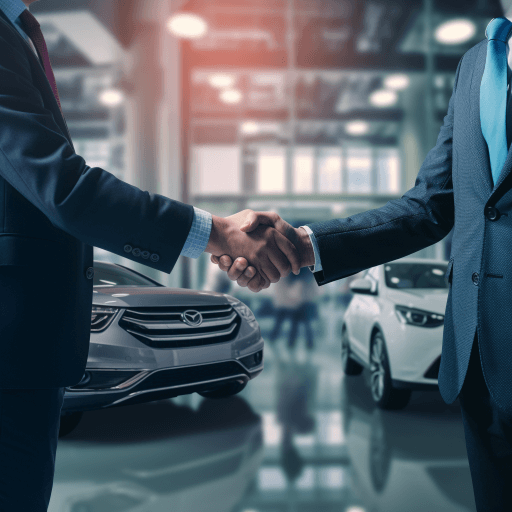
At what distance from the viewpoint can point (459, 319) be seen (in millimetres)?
1141

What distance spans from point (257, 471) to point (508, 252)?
2.04 meters

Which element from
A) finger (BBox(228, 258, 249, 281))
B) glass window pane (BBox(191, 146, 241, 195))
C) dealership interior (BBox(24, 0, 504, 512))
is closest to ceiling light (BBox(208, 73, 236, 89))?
dealership interior (BBox(24, 0, 504, 512))

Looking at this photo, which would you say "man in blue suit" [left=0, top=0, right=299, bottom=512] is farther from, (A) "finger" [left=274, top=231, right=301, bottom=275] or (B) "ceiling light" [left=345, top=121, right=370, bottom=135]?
(B) "ceiling light" [left=345, top=121, right=370, bottom=135]

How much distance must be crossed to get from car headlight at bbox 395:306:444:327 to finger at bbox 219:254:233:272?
2437 mm

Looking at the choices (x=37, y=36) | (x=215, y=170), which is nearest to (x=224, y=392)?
(x=37, y=36)

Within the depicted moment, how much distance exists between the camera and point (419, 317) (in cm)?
371

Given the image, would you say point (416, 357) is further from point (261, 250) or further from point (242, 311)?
point (261, 250)

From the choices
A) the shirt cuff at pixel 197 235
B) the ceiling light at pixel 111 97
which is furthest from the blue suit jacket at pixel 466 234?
the ceiling light at pixel 111 97

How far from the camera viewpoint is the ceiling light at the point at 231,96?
31.1 ft

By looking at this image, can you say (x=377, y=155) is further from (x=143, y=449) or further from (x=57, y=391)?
(x=57, y=391)

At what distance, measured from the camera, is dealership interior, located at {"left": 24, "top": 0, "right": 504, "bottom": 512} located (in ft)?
10.6

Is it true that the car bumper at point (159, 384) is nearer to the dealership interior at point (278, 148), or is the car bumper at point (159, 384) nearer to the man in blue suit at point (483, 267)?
the dealership interior at point (278, 148)

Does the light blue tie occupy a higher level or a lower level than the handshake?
higher

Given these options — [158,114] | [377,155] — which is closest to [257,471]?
[158,114]
